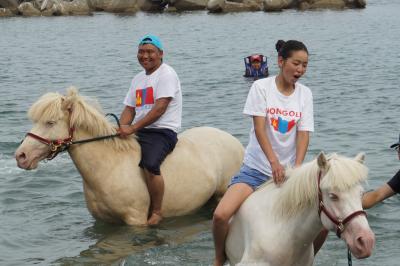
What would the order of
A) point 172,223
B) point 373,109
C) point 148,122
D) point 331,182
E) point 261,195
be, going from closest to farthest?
point 331,182 → point 261,195 → point 148,122 → point 172,223 → point 373,109

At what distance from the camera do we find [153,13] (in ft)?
203

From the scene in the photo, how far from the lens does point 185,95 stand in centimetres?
2064

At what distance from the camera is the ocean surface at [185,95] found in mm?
8320

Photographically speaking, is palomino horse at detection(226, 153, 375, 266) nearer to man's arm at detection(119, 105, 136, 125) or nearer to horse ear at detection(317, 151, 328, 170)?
horse ear at detection(317, 151, 328, 170)

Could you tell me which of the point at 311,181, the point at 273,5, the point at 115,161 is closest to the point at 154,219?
the point at 115,161

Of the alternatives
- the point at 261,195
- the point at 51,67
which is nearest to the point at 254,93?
the point at 261,195

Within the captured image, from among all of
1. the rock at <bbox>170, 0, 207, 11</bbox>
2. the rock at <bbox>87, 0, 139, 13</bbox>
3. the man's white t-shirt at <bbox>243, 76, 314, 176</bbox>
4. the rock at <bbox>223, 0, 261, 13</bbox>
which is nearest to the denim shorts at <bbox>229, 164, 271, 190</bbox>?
the man's white t-shirt at <bbox>243, 76, 314, 176</bbox>

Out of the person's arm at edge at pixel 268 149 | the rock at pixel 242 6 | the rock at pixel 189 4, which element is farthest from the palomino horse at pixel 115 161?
the rock at pixel 189 4

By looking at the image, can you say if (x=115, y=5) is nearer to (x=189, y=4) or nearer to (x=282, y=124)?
(x=189, y=4)

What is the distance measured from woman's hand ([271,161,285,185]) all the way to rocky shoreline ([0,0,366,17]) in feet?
174

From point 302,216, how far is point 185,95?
1546cm

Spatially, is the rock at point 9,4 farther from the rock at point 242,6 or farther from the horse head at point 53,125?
the horse head at point 53,125

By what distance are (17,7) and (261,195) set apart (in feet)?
195

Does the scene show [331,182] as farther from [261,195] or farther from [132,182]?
[132,182]
